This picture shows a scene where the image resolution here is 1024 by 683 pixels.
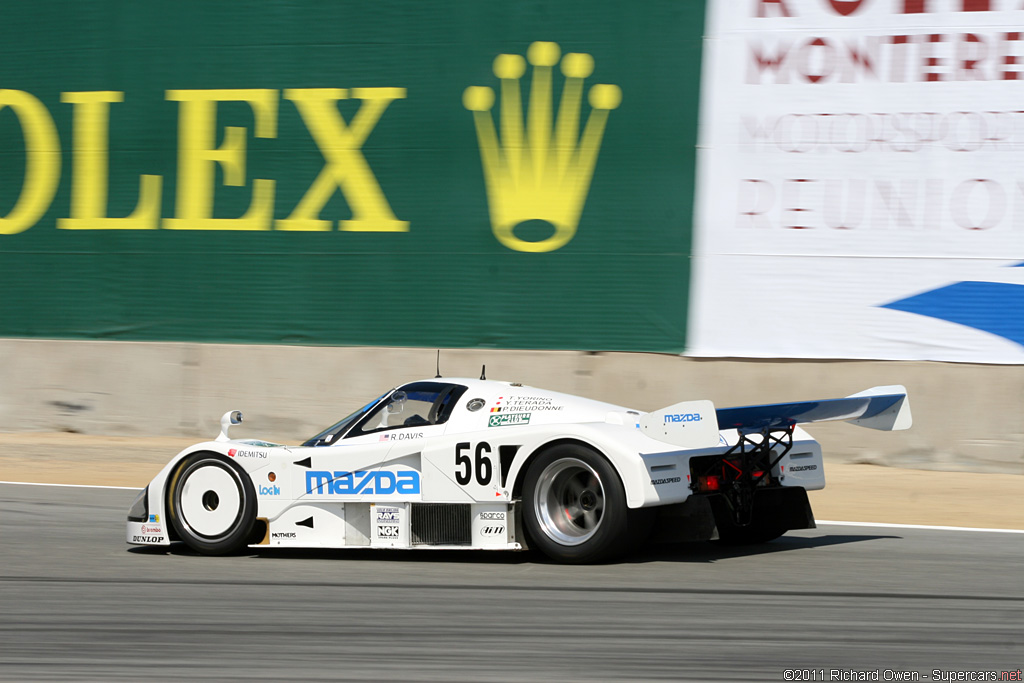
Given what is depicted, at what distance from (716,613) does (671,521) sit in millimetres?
1409

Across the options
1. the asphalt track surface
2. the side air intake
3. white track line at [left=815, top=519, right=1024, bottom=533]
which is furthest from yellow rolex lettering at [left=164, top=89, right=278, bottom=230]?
the side air intake

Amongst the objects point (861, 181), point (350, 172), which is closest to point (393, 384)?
point (350, 172)

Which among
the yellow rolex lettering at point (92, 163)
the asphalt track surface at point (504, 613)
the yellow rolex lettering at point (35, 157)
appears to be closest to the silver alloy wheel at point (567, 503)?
the asphalt track surface at point (504, 613)

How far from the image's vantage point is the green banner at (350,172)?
15.5 meters

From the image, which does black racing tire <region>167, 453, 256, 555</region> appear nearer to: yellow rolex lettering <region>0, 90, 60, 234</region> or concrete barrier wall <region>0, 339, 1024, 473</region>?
concrete barrier wall <region>0, 339, 1024, 473</region>

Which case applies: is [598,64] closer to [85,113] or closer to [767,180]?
[767,180]

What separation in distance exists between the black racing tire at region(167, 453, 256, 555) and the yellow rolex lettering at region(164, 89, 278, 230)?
9138 mm

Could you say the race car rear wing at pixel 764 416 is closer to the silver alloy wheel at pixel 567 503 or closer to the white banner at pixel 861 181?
the silver alloy wheel at pixel 567 503

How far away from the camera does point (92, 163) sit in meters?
17.5

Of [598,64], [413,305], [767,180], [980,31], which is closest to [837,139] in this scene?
[767,180]

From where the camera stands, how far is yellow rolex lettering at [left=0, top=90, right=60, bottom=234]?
1767 cm

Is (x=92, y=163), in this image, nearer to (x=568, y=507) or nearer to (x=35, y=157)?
(x=35, y=157)

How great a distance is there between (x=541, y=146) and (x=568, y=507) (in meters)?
8.99

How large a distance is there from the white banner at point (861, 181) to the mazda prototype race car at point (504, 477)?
650cm
